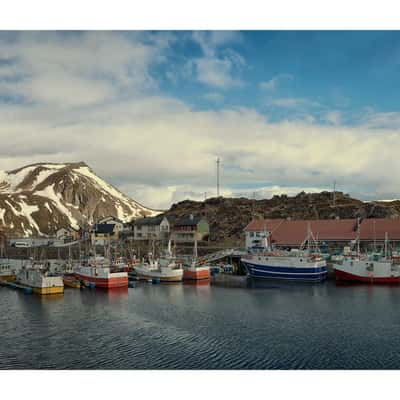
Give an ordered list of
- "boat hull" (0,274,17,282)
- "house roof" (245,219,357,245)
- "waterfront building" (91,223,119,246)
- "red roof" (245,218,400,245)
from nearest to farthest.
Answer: "boat hull" (0,274,17,282) < "red roof" (245,218,400,245) < "house roof" (245,219,357,245) < "waterfront building" (91,223,119,246)

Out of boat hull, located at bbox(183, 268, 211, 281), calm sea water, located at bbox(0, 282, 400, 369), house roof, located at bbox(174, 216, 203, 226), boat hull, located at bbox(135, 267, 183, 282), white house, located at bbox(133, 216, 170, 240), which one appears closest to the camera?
calm sea water, located at bbox(0, 282, 400, 369)

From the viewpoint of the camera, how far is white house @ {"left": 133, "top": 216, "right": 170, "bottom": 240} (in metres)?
81.4

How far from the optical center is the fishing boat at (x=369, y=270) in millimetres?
42938

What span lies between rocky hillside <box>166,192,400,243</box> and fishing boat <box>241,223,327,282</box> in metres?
25.9

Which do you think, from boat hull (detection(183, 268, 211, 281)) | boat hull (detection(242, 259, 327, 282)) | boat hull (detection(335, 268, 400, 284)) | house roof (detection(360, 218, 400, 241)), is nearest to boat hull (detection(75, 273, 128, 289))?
boat hull (detection(183, 268, 211, 281))

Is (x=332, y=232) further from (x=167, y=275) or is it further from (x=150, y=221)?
(x=150, y=221)

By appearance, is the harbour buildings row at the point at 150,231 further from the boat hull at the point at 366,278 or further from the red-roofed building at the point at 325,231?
the boat hull at the point at 366,278

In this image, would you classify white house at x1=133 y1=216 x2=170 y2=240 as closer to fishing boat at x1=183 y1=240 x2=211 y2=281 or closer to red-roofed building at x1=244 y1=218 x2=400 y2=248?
red-roofed building at x1=244 y1=218 x2=400 y2=248

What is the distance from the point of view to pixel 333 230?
58312 millimetres

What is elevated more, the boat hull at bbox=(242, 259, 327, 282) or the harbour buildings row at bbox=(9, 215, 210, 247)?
the harbour buildings row at bbox=(9, 215, 210, 247)

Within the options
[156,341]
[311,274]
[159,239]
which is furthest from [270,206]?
[156,341]

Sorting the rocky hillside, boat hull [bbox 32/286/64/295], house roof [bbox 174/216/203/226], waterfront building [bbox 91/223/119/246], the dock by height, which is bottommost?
the dock

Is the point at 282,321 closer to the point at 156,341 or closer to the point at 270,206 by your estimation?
the point at 156,341

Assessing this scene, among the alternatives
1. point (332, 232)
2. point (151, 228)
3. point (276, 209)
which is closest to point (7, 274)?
point (151, 228)
